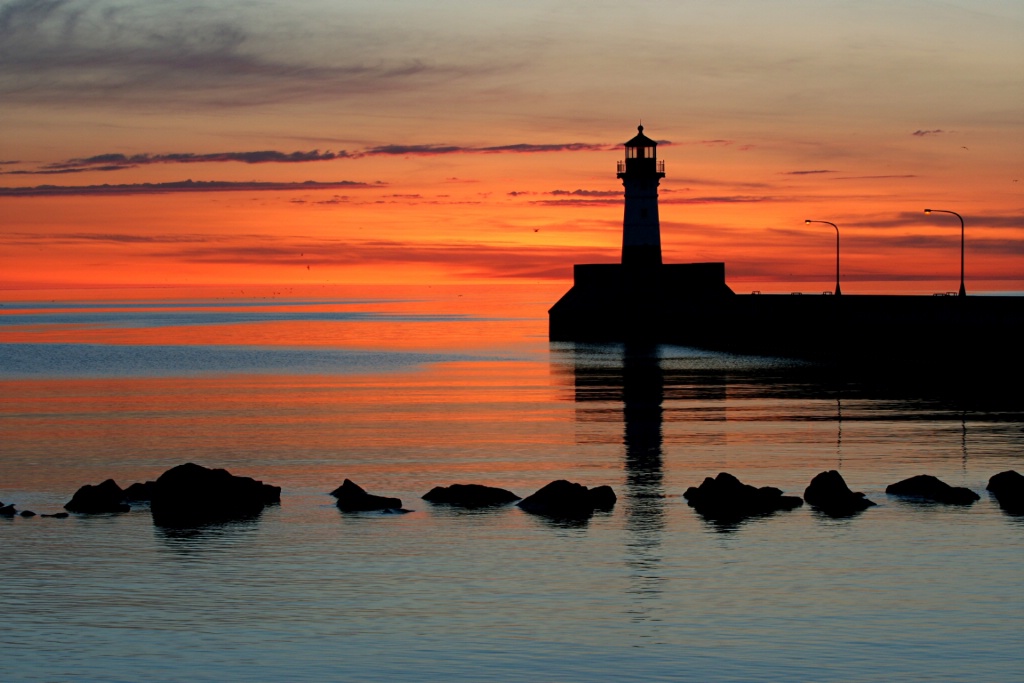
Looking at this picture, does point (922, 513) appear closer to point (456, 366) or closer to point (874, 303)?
point (874, 303)

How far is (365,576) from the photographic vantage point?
20.3 metres

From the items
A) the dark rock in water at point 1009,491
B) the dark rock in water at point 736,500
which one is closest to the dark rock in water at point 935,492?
the dark rock in water at point 1009,491

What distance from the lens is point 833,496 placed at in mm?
25766

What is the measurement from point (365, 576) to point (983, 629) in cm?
900

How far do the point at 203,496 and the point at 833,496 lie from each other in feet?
40.7

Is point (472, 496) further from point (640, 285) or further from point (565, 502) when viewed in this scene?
point (640, 285)

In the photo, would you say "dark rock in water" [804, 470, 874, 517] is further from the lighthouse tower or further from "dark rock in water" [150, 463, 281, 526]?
the lighthouse tower

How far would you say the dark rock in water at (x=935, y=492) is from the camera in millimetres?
26062

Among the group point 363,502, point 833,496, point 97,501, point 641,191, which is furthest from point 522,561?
point 641,191

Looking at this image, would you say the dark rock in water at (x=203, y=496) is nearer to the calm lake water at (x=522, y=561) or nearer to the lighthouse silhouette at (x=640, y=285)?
the calm lake water at (x=522, y=561)

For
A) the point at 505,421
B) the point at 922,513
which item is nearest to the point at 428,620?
the point at 922,513

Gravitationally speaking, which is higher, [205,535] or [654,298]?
[654,298]

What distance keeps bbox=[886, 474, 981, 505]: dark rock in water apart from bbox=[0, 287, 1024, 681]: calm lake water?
607mm

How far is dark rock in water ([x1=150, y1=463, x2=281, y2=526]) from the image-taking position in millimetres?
25719
